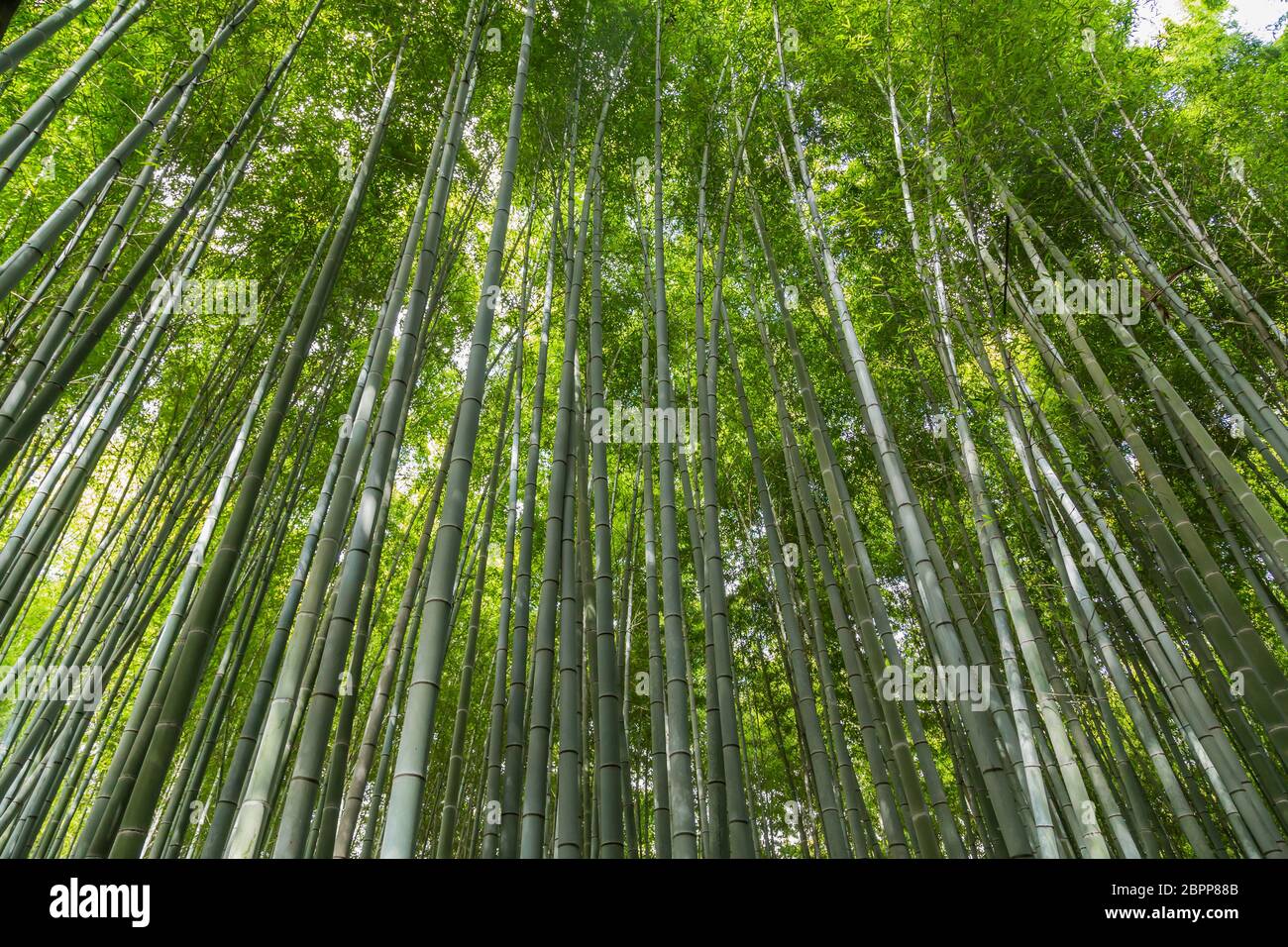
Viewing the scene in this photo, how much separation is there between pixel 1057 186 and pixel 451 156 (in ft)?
15.1

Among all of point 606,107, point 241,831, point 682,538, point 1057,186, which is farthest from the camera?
point 682,538

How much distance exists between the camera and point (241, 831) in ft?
4.63

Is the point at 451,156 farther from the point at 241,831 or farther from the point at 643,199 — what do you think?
the point at 643,199

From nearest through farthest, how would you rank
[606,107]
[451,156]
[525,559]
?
[451,156] → [525,559] → [606,107]

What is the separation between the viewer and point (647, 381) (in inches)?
163

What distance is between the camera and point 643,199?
5.07m

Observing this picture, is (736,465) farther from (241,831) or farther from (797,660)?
(241,831)

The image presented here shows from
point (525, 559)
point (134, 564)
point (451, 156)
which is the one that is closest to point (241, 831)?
point (525, 559)

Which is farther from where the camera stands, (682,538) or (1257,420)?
(682,538)

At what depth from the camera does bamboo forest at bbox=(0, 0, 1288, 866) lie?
237cm

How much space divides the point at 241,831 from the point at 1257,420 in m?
4.84

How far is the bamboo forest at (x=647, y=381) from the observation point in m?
2.37
